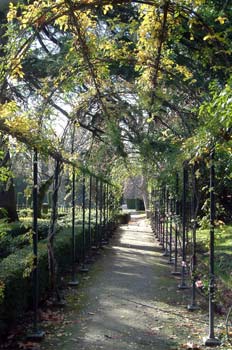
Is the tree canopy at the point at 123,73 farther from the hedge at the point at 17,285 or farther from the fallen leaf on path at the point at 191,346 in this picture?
the fallen leaf on path at the point at 191,346

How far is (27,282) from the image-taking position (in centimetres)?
536

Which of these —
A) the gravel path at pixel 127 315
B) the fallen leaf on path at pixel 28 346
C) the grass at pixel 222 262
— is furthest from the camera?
the grass at pixel 222 262

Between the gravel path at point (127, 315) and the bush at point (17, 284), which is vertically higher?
the bush at point (17, 284)

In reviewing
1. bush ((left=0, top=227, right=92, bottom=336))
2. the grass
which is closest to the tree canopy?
the grass

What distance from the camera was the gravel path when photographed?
15.9 feet

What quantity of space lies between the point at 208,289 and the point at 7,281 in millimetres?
2065

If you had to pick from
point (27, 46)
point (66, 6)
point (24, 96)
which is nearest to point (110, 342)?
point (27, 46)

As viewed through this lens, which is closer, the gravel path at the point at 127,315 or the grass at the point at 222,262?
the gravel path at the point at 127,315

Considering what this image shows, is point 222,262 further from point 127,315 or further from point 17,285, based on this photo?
point 17,285

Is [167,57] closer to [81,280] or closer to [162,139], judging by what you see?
[162,139]

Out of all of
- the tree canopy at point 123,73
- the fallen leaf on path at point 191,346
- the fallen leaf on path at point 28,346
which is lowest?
the fallen leaf on path at point 191,346

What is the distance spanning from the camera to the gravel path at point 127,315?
4.85 meters

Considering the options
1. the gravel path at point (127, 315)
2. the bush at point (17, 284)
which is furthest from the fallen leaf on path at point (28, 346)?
the bush at point (17, 284)

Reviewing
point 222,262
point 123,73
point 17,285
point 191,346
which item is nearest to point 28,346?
point 17,285
